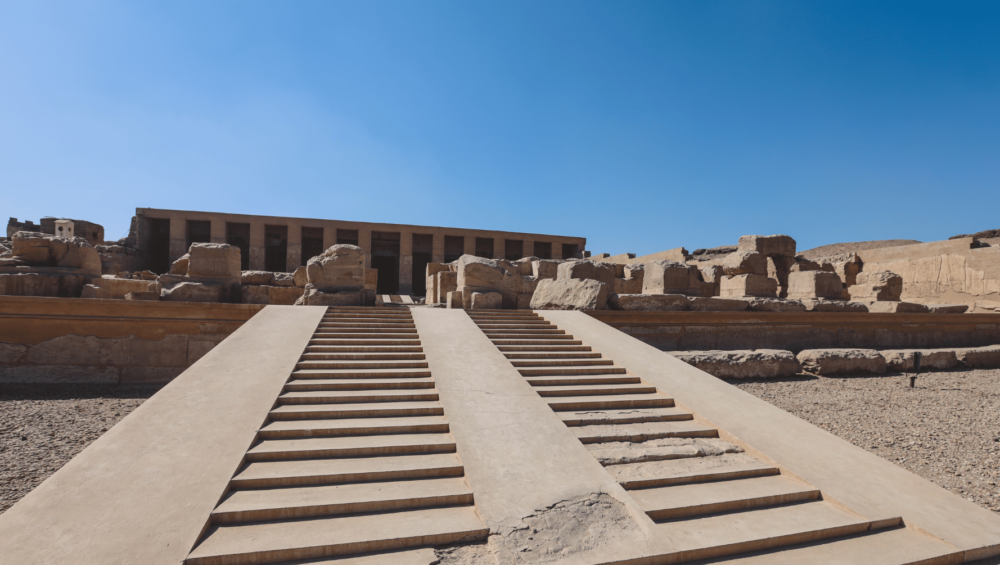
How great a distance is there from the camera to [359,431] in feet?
12.1

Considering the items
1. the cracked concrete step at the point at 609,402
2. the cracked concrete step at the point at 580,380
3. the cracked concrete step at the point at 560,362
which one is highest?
the cracked concrete step at the point at 560,362

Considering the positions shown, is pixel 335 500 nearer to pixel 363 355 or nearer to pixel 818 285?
pixel 363 355

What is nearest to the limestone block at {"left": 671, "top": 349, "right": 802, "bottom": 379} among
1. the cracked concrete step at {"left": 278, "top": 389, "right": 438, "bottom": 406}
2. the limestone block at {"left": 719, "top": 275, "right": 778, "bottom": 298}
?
the limestone block at {"left": 719, "top": 275, "right": 778, "bottom": 298}

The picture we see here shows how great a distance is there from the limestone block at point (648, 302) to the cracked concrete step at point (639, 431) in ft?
14.8

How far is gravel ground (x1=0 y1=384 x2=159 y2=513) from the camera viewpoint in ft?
12.4

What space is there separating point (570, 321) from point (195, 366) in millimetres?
5078

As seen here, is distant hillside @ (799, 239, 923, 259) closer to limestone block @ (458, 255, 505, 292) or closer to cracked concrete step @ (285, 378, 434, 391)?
limestone block @ (458, 255, 505, 292)

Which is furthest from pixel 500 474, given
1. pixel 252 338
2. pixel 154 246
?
pixel 154 246

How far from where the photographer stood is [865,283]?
1324 centimetres

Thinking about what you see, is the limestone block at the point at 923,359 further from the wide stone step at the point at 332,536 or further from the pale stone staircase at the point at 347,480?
the wide stone step at the point at 332,536

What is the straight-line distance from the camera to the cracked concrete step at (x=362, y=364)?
492 centimetres

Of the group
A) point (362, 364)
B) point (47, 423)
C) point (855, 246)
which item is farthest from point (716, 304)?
point (855, 246)

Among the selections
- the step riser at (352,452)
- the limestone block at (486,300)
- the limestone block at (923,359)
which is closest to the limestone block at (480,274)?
the limestone block at (486,300)

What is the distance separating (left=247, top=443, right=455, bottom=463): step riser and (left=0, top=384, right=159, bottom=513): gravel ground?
1.88 meters
